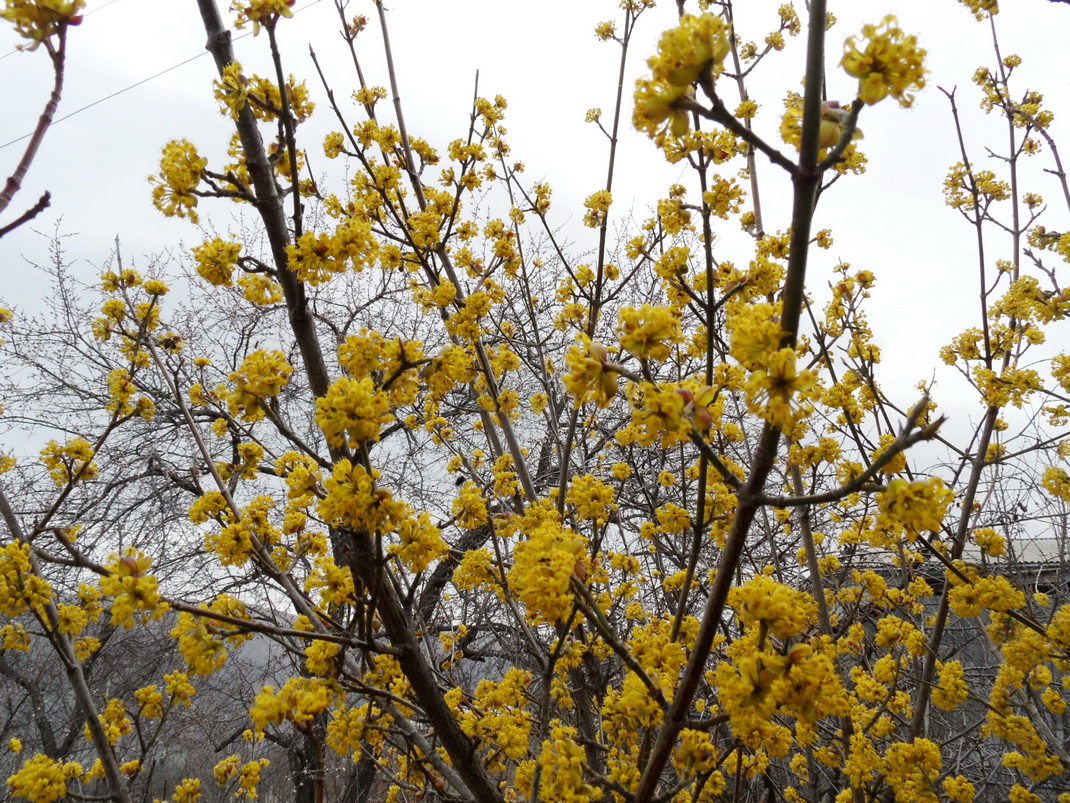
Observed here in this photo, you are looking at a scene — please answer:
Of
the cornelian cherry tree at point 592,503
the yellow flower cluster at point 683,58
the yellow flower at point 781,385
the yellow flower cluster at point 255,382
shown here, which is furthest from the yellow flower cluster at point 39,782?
the yellow flower cluster at point 683,58

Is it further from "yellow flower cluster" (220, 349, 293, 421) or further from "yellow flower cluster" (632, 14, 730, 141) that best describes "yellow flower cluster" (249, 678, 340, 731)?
"yellow flower cluster" (632, 14, 730, 141)

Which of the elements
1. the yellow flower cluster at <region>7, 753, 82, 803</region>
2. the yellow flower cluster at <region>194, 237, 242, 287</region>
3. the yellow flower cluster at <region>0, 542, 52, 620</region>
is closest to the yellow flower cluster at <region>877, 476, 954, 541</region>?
the yellow flower cluster at <region>194, 237, 242, 287</region>

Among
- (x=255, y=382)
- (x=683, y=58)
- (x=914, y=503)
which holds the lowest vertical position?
(x=914, y=503)

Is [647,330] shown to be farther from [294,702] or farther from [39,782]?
[39,782]

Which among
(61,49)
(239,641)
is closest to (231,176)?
(61,49)

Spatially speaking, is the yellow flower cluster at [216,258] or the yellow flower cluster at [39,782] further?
the yellow flower cluster at [39,782]

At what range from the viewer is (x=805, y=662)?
1175 millimetres

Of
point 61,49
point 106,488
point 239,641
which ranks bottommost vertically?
point 239,641

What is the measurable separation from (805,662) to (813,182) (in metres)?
0.91

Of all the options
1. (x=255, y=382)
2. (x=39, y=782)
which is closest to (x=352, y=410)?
(x=255, y=382)

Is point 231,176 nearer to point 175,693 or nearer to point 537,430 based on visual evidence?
point 175,693

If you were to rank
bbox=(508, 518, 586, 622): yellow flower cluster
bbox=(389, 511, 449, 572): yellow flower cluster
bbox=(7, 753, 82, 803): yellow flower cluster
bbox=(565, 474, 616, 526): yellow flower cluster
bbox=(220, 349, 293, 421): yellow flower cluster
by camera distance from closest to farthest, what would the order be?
bbox=(508, 518, 586, 622): yellow flower cluster, bbox=(389, 511, 449, 572): yellow flower cluster, bbox=(220, 349, 293, 421): yellow flower cluster, bbox=(7, 753, 82, 803): yellow flower cluster, bbox=(565, 474, 616, 526): yellow flower cluster

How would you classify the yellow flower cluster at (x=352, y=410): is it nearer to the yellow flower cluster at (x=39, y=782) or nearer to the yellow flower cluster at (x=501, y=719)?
the yellow flower cluster at (x=501, y=719)

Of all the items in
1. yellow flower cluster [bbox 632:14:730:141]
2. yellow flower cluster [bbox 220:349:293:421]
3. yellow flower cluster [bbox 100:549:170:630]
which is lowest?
yellow flower cluster [bbox 100:549:170:630]
